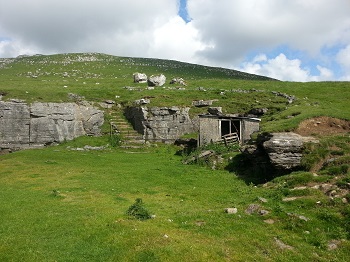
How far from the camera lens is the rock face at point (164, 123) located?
156 ft

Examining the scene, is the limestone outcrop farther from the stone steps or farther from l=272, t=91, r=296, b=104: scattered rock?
l=272, t=91, r=296, b=104: scattered rock

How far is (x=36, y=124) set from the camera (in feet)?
147

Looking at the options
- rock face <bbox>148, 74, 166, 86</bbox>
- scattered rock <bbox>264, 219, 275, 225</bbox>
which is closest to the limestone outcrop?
scattered rock <bbox>264, 219, 275, 225</bbox>

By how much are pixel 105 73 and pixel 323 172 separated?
287 ft

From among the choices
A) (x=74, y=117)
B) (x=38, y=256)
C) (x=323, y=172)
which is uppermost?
(x=74, y=117)

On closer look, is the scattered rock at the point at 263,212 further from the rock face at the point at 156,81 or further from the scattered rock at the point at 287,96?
the rock face at the point at 156,81

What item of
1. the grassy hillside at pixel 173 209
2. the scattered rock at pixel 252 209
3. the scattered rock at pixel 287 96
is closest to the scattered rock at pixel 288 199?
the grassy hillside at pixel 173 209

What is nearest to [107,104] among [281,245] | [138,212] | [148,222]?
[138,212]

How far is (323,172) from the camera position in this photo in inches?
790

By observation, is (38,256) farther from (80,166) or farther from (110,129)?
(110,129)

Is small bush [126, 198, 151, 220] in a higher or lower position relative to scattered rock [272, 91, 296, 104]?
lower

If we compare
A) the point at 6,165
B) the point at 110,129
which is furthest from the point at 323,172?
the point at 110,129

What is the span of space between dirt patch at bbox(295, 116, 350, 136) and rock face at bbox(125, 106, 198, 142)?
68.5 feet

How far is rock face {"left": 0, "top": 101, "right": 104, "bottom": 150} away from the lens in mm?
43719
